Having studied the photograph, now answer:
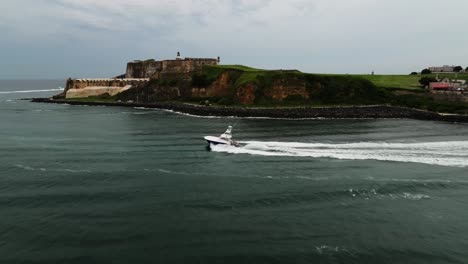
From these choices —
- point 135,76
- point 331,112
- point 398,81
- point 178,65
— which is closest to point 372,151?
point 331,112

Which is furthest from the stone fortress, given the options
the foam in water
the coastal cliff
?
the foam in water

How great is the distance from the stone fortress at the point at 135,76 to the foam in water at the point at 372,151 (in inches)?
2546

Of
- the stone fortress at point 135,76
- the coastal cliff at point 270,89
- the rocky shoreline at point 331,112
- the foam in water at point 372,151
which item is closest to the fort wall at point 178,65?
the stone fortress at point 135,76

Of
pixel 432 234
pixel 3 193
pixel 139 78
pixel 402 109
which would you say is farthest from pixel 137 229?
pixel 139 78

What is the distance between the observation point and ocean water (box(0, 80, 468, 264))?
19.1 meters

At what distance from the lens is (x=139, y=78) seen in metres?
117

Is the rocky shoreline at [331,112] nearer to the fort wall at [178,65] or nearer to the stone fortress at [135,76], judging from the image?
the fort wall at [178,65]

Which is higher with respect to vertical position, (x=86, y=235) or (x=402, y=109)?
(x=402, y=109)

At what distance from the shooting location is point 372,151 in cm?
3997

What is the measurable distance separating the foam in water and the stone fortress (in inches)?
2546

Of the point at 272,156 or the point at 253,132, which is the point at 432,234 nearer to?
the point at 272,156

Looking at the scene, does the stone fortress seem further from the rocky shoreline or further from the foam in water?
the foam in water

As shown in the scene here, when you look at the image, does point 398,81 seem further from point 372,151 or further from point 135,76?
point 135,76

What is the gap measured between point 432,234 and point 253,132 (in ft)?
108
